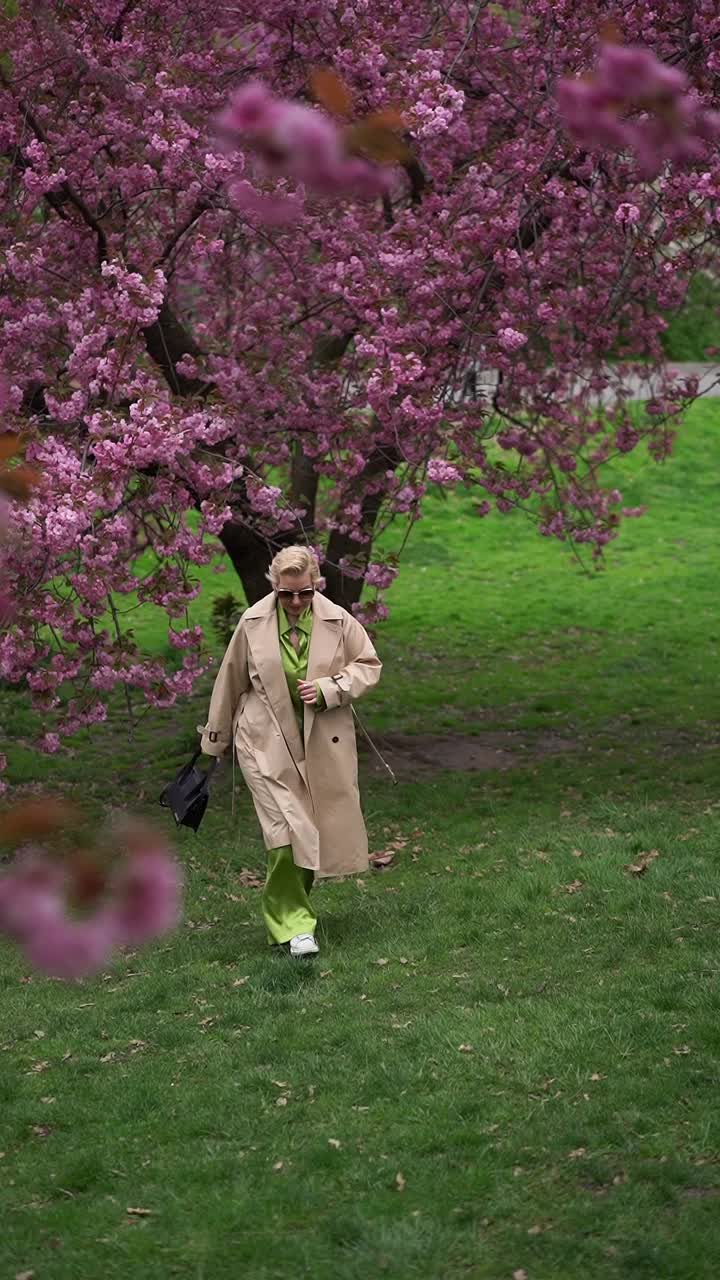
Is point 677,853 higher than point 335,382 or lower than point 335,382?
lower

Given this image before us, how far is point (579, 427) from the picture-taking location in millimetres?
14648

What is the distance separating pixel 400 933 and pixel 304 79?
243 inches

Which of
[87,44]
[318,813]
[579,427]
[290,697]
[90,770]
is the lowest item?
[90,770]

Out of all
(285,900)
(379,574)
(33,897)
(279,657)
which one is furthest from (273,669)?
(33,897)

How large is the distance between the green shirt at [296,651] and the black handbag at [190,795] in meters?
0.51

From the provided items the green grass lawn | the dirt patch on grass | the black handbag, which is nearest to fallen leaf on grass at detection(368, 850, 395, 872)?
the green grass lawn

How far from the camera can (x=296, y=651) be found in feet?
28.1

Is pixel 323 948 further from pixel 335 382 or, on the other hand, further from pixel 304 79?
pixel 304 79

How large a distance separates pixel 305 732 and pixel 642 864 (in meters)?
2.24

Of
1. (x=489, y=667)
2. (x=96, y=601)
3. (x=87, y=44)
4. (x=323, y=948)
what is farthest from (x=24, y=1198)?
(x=489, y=667)

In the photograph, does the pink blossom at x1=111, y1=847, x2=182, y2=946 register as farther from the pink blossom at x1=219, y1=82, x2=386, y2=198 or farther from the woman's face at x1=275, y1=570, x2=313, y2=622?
the woman's face at x1=275, y1=570, x2=313, y2=622

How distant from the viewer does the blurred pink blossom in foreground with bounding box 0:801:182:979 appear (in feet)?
11.1

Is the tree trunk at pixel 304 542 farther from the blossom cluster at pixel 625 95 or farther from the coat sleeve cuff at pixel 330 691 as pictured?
the blossom cluster at pixel 625 95

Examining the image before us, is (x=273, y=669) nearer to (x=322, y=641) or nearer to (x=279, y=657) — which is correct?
(x=279, y=657)
